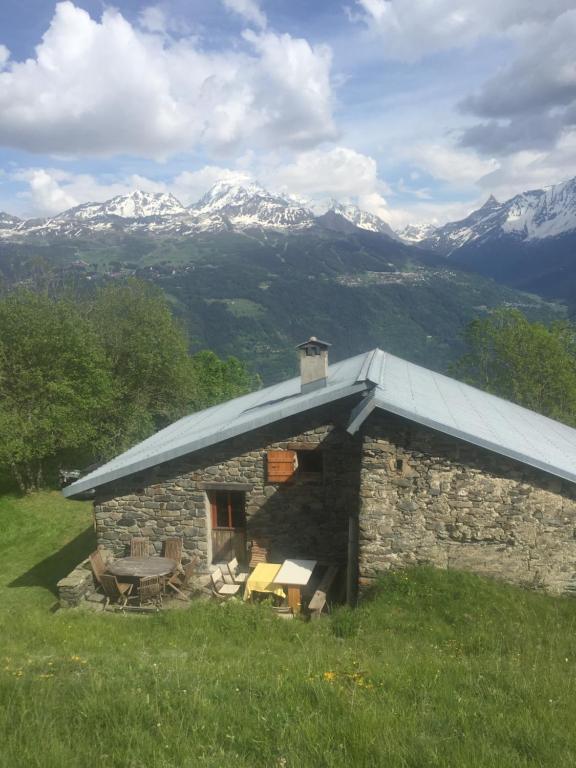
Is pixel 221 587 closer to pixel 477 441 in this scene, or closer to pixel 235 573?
pixel 235 573

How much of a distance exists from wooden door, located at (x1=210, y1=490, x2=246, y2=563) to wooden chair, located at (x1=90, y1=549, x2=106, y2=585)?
10.5 feet

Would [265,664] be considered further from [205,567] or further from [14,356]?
[14,356]

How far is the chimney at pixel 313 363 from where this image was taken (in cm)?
1662

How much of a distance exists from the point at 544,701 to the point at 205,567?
10849 millimetres

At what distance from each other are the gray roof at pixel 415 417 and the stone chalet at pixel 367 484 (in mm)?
54

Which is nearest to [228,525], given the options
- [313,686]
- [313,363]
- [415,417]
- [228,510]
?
[228,510]

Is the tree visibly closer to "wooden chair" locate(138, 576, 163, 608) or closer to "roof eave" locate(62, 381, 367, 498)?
"roof eave" locate(62, 381, 367, 498)

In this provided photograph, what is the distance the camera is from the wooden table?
13102mm

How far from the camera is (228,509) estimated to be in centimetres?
1560

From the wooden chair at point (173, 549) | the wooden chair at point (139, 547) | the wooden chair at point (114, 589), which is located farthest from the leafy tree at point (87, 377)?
the wooden chair at point (173, 549)

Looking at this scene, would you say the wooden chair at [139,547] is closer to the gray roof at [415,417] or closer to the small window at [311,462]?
the gray roof at [415,417]

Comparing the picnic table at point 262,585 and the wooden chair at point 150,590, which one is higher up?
the picnic table at point 262,585

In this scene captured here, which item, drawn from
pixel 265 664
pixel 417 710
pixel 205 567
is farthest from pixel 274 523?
pixel 417 710

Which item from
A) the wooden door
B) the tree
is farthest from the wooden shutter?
the tree
